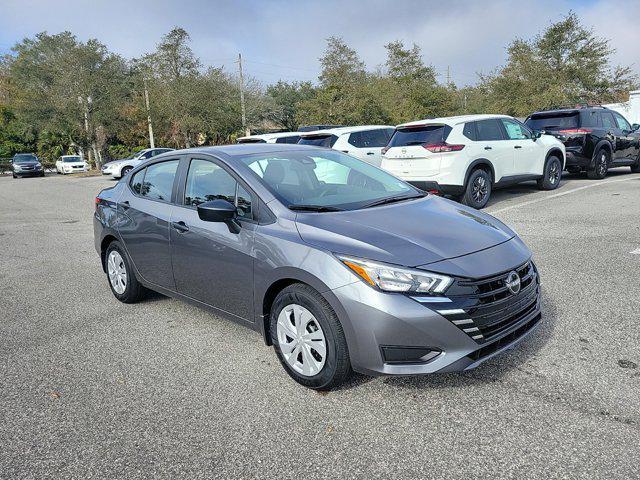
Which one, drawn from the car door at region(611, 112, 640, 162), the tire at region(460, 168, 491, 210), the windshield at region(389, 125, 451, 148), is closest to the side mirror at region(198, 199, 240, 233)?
the windshield at region(389, 125, 451, 148)

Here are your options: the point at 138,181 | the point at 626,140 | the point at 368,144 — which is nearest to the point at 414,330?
the point at 138,181

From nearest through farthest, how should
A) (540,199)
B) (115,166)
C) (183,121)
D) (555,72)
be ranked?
(540,199) → (115,166) → (555,72) → (183,121)

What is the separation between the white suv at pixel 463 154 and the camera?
30.0ft

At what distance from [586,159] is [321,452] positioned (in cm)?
1211

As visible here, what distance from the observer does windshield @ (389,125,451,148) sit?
9.27 meters

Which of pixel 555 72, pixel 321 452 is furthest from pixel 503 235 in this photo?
pixel 555 72

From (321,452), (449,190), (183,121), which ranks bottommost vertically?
(321,452)

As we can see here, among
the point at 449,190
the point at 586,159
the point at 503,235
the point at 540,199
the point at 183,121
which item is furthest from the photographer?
the point at 183,121

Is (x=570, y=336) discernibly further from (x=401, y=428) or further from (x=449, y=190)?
(x=449, y=190)

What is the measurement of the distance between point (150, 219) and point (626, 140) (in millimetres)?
13064

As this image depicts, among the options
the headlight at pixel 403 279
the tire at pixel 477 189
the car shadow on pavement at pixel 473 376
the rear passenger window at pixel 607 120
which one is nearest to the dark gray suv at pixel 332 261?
the headlight at pixel 403 279

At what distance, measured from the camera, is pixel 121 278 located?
5.06m

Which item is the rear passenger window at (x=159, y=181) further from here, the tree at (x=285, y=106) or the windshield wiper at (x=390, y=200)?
the tree at (x=285, y=106)

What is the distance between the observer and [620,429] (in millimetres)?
2646
